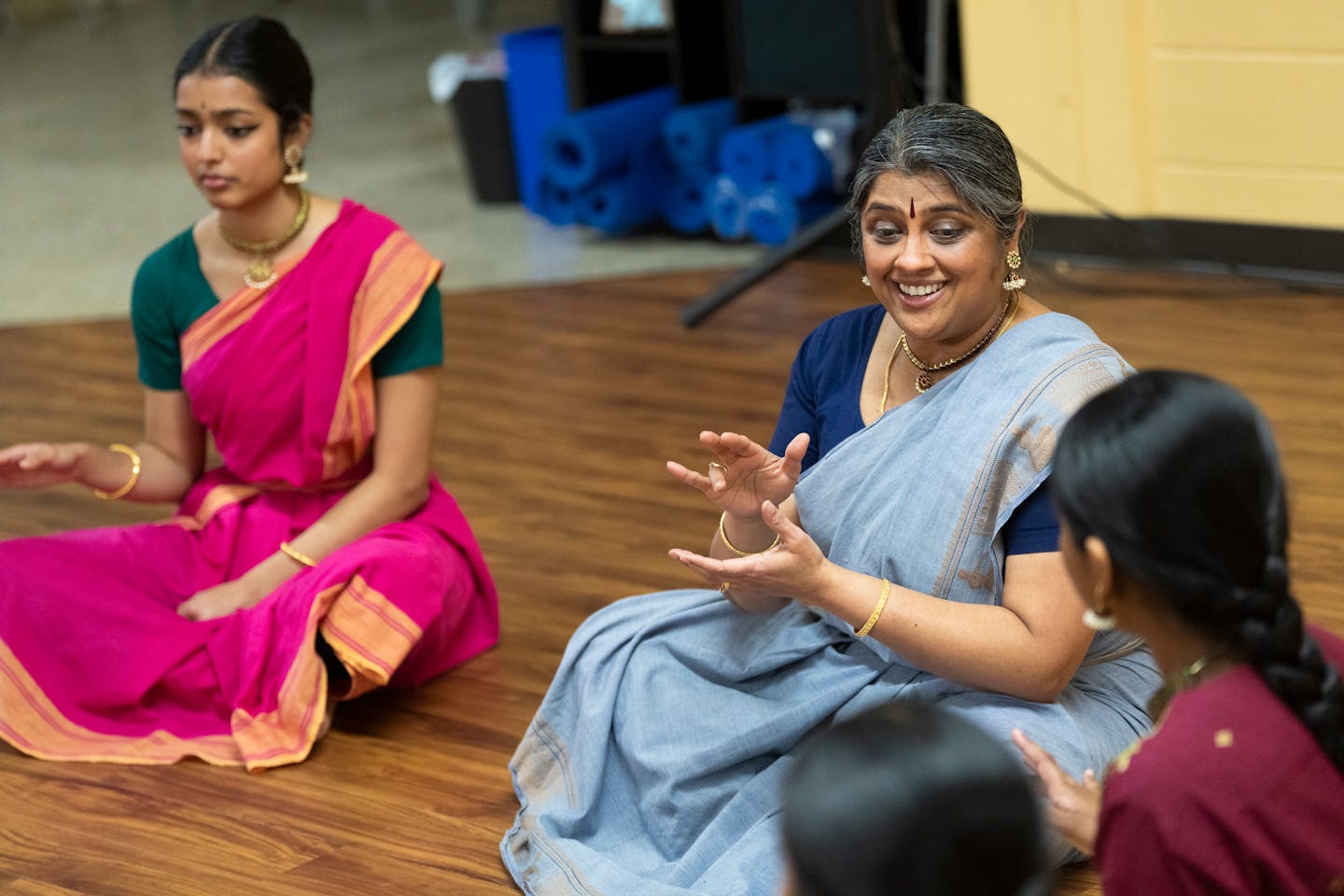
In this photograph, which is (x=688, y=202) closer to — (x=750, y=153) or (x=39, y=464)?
(x=750, y=153)

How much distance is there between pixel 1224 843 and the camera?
120 centimetres

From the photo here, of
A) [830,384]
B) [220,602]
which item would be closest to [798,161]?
[220,602]

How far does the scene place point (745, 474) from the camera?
1890 millimetres

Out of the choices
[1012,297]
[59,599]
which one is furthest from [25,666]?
[1012,297]

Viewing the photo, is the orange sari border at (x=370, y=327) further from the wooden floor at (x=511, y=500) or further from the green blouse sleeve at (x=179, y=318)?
the wooden floor at (x=511, y=500)

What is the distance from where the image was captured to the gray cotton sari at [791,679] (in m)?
1.79

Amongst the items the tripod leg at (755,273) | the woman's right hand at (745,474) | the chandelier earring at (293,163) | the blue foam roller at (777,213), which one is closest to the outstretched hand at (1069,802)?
the woman's right hand at (745,474)

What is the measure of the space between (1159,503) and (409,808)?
1371 mm

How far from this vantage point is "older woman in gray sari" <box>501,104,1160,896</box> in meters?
1.75

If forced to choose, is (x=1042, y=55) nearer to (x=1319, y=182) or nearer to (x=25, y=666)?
(x=1319, y=182)

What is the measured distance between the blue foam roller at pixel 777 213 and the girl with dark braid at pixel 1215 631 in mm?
3572

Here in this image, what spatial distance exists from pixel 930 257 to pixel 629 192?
134 inches

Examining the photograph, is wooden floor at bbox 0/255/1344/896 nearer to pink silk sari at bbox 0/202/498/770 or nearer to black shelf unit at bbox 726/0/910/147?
pink silk sari at bbox 0/202/498/770

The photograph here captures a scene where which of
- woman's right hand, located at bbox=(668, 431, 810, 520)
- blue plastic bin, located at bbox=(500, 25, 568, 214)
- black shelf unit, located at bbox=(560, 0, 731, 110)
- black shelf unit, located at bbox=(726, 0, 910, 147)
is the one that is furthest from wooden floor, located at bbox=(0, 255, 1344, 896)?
blue plastic bin, located at bbox=(500, 25, 568, 214)
